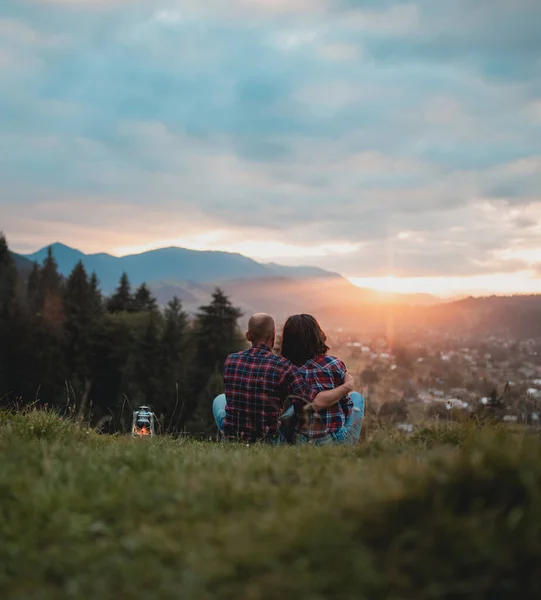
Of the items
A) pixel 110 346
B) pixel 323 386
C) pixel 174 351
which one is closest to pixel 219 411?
pixel 323 386

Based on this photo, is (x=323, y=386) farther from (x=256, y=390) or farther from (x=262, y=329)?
(x=262, y=329)

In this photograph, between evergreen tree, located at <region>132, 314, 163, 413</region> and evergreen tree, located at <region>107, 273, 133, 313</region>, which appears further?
evergreen tree, located at <region>107, 273, 133, 313</region>

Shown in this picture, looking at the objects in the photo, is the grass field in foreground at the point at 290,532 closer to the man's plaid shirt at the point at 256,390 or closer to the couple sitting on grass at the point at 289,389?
the couple sitting on grass at the point at 289,389

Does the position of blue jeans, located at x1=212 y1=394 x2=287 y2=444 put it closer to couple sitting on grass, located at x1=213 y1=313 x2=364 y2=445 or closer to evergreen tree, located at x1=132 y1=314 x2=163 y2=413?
couple sitting on grass, located at x1=213 y1=313 x2=364 y2=445

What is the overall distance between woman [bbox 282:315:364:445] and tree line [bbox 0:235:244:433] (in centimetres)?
3121

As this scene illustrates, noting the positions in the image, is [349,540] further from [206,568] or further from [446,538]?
[206,568]

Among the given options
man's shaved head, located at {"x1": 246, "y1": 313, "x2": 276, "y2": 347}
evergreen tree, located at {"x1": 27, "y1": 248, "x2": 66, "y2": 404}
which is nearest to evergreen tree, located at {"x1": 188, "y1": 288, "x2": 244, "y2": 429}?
evergreen tree, located at {"x1": 27, "y1": 248, "x2": 66, "y2": 404}

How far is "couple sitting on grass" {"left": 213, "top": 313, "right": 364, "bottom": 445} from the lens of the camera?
23.4 ft

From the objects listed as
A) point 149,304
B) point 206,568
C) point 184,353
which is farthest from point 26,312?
point 206,568

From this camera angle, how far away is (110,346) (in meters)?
57.4

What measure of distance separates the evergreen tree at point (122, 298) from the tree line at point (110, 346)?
0.15m

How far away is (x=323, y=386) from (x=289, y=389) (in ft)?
1.84

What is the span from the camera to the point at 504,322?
95312 mm

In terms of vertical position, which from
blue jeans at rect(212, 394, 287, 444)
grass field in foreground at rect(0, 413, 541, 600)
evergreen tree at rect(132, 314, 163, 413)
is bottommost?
evergreen tree at rect(132, 314, 163, 413)
